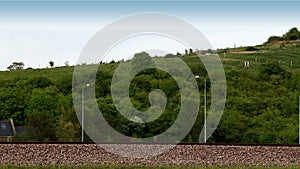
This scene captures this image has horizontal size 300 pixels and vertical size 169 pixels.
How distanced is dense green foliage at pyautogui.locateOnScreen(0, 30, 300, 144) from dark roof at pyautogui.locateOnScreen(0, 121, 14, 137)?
173 cm

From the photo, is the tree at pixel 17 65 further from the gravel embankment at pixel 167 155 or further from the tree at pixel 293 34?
the gravel embankment at pixel 167 155

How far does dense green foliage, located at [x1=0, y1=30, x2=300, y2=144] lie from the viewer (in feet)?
171

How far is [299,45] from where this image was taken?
343 ft

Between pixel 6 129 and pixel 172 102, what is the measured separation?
14874 millimetres

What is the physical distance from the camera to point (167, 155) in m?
32.1

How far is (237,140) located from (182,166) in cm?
2272

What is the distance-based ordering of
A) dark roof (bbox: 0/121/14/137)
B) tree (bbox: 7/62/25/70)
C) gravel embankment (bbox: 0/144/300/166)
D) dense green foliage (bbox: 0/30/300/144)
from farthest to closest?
1. tree (bbox: 7/62/25/70)
2. dark roof (bbox: 0/121/14/137)
3. dense green foliage (bbox: 0/30/300/144)
4. gravel embankment (bbox: 0/144/300/166)

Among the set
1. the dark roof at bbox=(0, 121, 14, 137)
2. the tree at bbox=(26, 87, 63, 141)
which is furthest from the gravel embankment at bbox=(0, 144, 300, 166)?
the dark roof at bbox=(0, 121, 14, 137)

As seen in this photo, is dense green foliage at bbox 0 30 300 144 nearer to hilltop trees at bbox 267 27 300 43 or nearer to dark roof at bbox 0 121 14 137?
dark roof at bbox 0 121 14 137

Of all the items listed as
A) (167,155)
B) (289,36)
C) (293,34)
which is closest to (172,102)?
(167,155)

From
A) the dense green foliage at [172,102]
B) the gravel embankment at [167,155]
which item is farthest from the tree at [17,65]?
the gravel embankment at [167,155]

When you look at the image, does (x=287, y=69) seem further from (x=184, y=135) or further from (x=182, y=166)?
(x=182, y=166)

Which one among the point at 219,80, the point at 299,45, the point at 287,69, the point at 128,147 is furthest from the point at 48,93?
the point at 299,45

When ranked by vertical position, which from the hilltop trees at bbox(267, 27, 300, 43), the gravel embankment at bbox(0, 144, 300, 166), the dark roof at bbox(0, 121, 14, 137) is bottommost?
the dark roof at bbox(0, 121, 14, 137)
